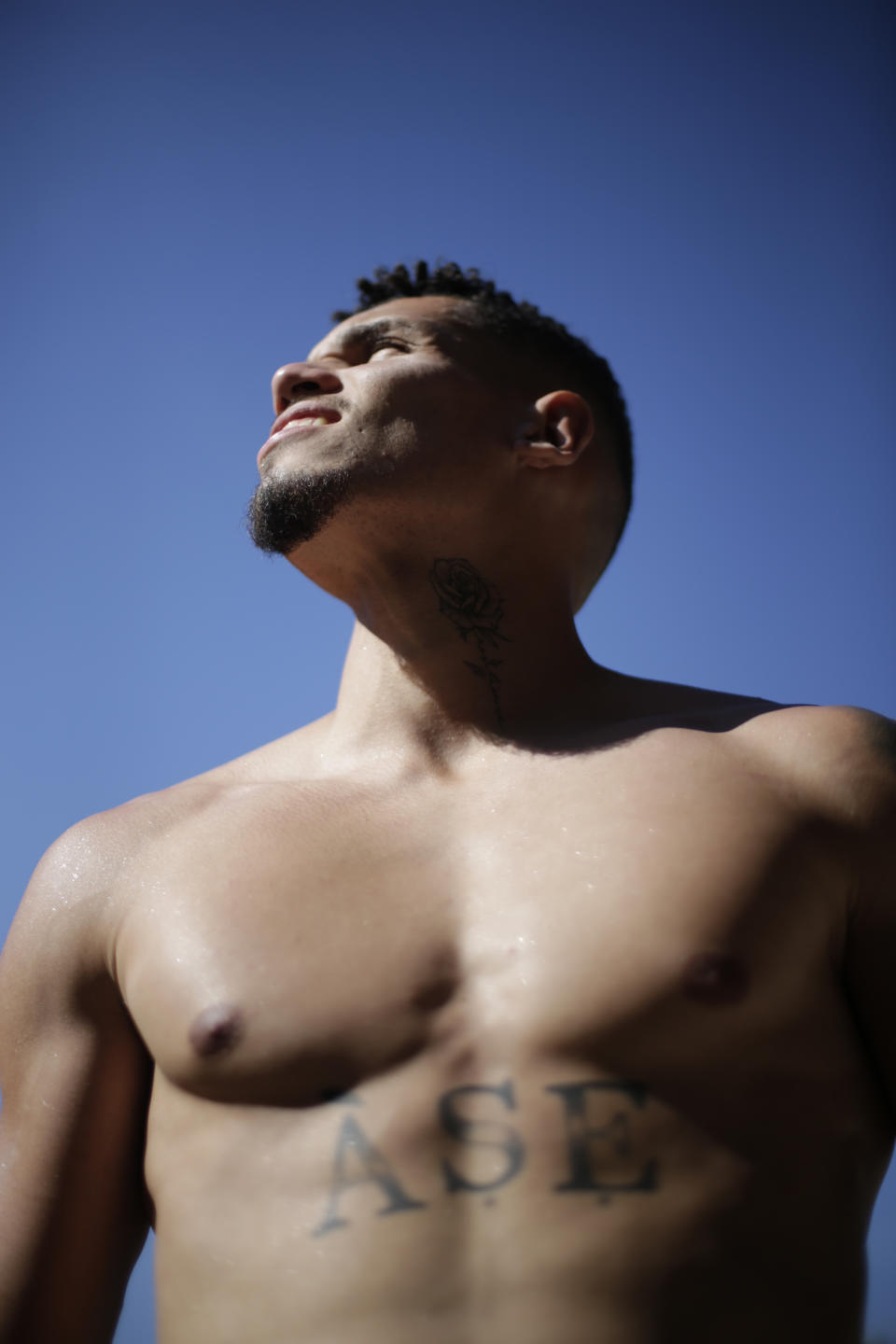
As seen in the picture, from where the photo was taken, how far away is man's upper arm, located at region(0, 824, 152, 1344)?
1.97m

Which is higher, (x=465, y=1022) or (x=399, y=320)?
(x=399, y=320)

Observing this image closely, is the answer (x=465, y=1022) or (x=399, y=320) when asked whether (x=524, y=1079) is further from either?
(x=399, y=320)

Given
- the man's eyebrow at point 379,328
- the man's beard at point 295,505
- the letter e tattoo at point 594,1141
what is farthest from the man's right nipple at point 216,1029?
the man's eyebrow at point 379,328

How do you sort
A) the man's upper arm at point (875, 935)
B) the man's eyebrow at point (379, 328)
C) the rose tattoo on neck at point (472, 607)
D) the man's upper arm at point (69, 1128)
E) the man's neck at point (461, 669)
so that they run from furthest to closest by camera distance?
1. the man's eyebrow at point (379, 328)
2. the rose tattoo on neck at point (472, 607)
3. the man's neck at point (461, 669)
4. the man's upper arm at point (69, 1128)
5. the man's upper arm at point (875, 935)

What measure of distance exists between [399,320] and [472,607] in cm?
93

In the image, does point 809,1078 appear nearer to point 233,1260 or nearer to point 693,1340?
point 693,1340

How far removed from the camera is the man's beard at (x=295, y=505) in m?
2.56

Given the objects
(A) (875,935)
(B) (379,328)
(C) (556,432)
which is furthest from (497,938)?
(B) (379,328)

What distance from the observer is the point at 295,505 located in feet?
8.48

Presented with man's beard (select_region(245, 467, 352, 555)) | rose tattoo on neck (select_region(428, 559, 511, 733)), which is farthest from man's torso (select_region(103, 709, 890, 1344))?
man's beard (select_region(245, 467, 352, 555))

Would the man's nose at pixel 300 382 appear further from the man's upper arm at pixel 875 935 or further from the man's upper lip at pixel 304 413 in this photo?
the man's upper arm at pixel 875 935

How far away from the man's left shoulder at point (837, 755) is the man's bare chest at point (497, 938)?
0.08 meters

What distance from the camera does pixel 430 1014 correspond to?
1764 mm

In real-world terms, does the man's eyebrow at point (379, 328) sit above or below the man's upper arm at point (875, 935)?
above
